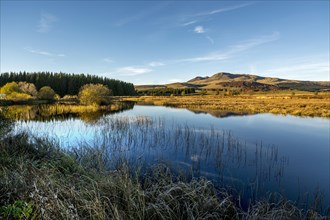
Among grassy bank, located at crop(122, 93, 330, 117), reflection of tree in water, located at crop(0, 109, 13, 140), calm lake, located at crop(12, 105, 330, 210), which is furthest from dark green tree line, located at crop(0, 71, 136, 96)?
reflection of tree in water, located at crop(0, 109, 13, 140)

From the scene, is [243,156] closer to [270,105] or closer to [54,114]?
[54,114]

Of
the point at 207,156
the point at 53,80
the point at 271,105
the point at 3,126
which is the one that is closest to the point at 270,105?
the point at 271,105

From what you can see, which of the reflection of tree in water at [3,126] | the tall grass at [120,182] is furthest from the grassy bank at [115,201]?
the reflection of tree in water at [3,126]

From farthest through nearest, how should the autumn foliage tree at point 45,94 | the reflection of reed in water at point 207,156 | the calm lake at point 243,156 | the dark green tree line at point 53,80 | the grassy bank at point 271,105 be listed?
the dark green tree line at point 53,80
the autumn foliage tree at point 45,94
the grassy bank at point 271,105
the reflection of reed in water at point 207,156
the calm lake at point 243,156

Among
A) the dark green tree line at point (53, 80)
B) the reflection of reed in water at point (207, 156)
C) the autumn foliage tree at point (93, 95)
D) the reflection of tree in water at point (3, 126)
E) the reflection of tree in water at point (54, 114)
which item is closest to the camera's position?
the reflection of reed in water at point (207, 156)

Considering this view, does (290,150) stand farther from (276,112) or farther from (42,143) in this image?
(276,112)

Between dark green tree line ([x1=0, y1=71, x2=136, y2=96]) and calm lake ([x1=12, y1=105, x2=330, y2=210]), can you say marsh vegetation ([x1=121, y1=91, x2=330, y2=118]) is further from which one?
dark green tree line ([x1=0, y1=71, x2=136, y2=96])

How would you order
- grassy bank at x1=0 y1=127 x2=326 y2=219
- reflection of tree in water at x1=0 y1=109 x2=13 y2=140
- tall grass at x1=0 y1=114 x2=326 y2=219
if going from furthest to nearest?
reflection of tree in water at x1=0 y1=109 x2=13 y2=140 → tall grass at x1=0 y1=114 x2=326 y2=219 → grassy bank at x1=0 y1=127 x2=326 y2=219

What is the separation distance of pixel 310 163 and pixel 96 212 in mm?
12660

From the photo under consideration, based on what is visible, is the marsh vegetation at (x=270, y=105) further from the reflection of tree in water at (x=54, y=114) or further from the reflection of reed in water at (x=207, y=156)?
the reflection of reed in water at (x=207, y=156)

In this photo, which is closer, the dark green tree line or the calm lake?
the calm lake

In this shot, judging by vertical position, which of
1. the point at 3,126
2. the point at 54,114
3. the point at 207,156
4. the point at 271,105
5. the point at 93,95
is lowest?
the point at 207,156

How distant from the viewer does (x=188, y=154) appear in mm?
14117

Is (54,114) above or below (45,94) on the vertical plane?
below
